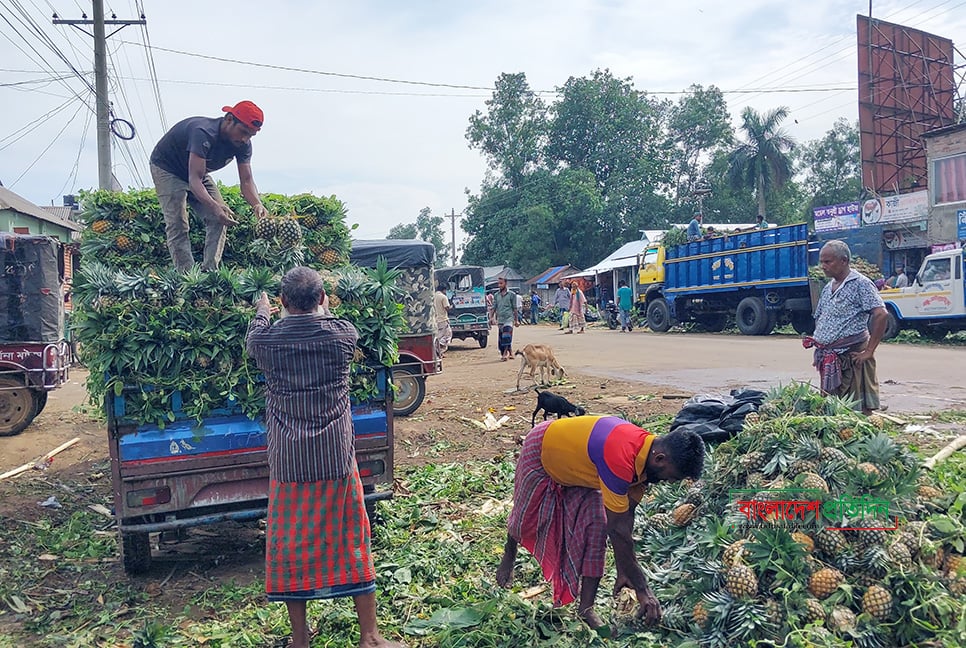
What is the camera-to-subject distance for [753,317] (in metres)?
21.6

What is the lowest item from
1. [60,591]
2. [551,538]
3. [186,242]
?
[60,591]

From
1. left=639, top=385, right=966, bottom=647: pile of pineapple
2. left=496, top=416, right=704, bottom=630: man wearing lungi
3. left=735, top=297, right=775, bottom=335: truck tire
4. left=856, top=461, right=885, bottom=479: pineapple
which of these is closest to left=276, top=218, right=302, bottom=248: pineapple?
left=496, top=416, right=704, bottom=630: man wearing lungi

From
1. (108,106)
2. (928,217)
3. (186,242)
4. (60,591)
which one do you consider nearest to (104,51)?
(108,106)

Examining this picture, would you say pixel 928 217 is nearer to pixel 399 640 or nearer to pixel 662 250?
pixel 662 250

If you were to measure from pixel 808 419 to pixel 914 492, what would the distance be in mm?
687

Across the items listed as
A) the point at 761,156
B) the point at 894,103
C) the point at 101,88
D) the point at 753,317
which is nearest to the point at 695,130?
the point at 761,156

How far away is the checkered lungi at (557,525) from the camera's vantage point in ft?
11.5

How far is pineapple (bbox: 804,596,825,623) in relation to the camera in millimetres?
3117

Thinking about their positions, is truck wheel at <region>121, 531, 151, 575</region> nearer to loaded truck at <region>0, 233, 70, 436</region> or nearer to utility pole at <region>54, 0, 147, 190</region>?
loaded truck at <region>0, 233, 70, 436</region>

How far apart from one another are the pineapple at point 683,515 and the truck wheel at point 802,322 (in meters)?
18.2

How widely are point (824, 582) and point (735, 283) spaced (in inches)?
789

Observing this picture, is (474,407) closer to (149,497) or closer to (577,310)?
(149,497)

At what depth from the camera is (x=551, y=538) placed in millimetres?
3697

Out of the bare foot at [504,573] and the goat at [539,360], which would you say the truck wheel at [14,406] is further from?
the bare foot at [504,573]
